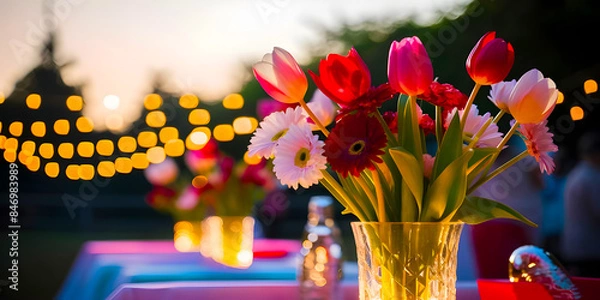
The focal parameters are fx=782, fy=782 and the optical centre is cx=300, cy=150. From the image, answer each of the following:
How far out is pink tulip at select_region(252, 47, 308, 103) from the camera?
0.81 meters

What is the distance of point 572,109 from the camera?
7512 millimetres

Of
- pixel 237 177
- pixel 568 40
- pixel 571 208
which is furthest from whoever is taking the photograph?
pixel 568 40

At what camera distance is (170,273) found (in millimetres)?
1824

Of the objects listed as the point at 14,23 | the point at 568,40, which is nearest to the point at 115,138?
the point at 568,40

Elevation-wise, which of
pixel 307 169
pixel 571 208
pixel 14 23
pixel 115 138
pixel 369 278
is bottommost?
pixel 369 278

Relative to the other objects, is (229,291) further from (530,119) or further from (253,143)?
(530,119)

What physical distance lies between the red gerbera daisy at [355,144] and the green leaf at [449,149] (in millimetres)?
73

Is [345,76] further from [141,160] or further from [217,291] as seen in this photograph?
[141,160]

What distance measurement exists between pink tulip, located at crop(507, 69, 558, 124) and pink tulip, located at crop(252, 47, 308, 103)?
22 cm

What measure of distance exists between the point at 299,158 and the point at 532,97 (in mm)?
250

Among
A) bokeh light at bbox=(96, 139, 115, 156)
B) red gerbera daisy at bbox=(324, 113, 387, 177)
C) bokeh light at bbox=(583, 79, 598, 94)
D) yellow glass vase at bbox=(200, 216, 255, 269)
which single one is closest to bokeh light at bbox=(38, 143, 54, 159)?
bokeh light at bbox=(96, 139, 115, 156)

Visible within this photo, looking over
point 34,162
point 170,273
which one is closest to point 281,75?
point 170,273

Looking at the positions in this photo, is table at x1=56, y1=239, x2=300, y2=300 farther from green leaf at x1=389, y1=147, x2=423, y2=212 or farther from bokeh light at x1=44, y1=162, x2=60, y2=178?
bokeh light at x1=44, y1=162, x2=60, y2=178

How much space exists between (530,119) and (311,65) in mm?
10857
